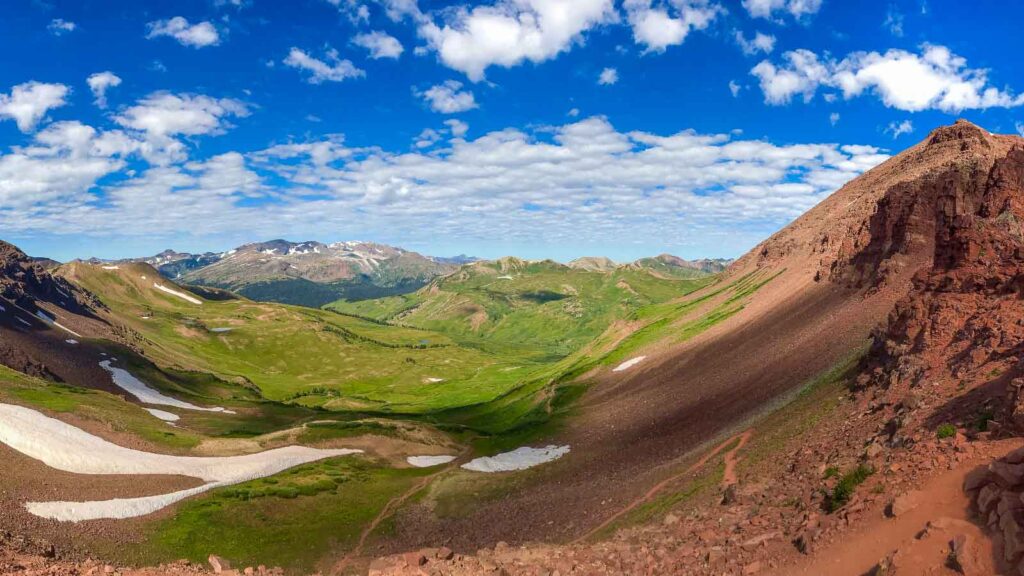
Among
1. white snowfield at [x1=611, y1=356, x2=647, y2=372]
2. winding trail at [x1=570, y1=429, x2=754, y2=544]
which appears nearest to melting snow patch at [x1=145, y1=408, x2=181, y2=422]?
winding trail at [x1=570, y1=429, x2=754, y2=544]

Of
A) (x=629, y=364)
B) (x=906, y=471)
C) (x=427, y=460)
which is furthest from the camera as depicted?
(x=629, y=364)

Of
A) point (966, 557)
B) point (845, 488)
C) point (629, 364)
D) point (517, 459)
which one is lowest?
point (517, 459)

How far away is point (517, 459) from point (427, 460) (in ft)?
44.4

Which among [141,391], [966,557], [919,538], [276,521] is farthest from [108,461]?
[141,391]

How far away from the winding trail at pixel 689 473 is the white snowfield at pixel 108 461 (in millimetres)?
39505

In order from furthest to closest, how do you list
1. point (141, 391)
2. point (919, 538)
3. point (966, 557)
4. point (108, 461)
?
point (141, 391) → point (108, 461) → point (919, 538) → point (966, 557)

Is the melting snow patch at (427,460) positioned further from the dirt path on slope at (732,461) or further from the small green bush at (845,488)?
the small green bush at (845,488)

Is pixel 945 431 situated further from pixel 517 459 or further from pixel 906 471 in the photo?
pixel 517 459

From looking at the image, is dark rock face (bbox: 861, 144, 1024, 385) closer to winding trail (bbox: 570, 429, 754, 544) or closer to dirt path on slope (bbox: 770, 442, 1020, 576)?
winding trail (bbox: 570, 429, 754, 544)

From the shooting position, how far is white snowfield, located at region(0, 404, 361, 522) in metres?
48.1

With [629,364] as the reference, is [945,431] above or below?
above

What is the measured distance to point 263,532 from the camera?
4941 cm

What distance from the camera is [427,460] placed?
78875mm

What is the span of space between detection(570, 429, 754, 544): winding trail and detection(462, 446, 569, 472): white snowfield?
25200 millimetres
